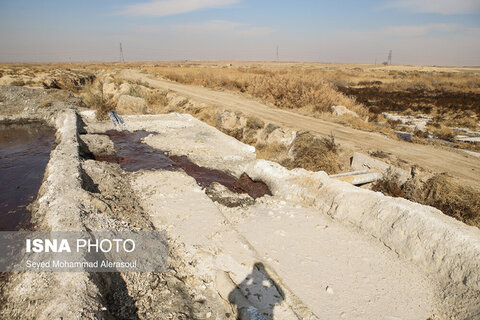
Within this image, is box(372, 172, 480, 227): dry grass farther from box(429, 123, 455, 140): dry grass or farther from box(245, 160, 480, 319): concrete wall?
box(429, 123, 455, 140): dry grass

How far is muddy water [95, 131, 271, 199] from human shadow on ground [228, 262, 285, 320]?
10.5 ft

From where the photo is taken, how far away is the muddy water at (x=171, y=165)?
7.46 metres

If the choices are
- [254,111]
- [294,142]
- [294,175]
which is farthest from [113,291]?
[254,111]

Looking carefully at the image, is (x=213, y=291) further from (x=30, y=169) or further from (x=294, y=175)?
(x=30, y=169)

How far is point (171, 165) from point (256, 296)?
17.7ft

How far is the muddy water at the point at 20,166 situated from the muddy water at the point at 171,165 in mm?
1801

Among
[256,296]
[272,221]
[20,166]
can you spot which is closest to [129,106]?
[20,166]

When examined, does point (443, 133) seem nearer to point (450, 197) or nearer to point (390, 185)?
point (390, 185)

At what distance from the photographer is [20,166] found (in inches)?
331

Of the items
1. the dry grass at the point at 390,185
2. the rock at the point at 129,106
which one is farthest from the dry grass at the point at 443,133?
the rock at the point at 129,106

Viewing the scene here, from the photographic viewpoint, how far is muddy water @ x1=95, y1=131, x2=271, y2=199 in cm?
746

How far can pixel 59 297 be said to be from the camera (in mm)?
2838

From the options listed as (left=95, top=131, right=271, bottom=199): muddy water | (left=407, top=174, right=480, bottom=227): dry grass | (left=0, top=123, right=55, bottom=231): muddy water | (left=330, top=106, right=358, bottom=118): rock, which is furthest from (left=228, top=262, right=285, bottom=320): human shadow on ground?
(left=330, top=106, right=358, bottom=118): rock

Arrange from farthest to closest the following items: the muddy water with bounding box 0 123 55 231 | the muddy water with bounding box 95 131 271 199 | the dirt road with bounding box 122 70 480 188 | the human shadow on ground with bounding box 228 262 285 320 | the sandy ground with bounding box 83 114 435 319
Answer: the muddy water with bounding box 95 131 271 199 → the dirt road with bounding box 122 70 480 188 → the muddy water with bounding box 0 123 55 231 → the sandy ground with bounding box 83 114 435 319 → the human shadow on ground with bounding box 228 262 285 320
